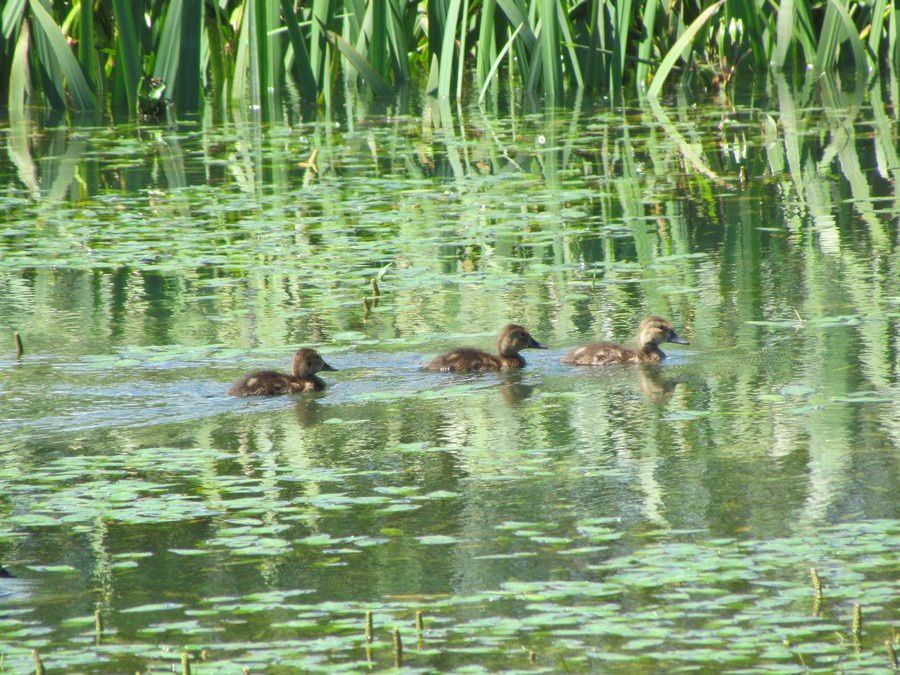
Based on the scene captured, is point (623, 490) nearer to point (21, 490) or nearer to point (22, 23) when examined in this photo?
point (21, 490)

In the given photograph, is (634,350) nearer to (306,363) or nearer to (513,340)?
(513,340)

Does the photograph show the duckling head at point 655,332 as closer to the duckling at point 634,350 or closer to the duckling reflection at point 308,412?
the duckling at point 634,350

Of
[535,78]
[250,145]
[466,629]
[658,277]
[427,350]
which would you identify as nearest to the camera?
[466,629]

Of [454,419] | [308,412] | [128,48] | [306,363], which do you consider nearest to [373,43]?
[128,48]

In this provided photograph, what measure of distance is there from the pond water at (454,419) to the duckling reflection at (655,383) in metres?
0.02

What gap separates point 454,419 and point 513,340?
2.52 feet

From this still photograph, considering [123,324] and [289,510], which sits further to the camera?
[123,324]

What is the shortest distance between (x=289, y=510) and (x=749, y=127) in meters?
9.07

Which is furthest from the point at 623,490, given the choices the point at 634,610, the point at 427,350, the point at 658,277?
the point at 658,277

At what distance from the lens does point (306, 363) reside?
6391mm

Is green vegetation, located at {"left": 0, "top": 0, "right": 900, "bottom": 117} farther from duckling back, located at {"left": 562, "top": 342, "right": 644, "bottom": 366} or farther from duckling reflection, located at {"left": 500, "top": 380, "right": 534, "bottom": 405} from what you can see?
duckling reflection, located at {"left": 500, "top": 380, "right": 534, "bottom": 405}

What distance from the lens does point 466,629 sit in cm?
387

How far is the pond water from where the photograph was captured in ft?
12.9

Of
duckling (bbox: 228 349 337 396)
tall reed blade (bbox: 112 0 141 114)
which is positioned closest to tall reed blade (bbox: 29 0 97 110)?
tall reed blade (bbox: 112 0 141 114)
